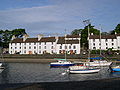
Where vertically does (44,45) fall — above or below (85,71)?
above

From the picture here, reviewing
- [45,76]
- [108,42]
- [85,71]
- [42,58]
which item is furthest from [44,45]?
[45,76]

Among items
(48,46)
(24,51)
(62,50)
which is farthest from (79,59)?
(24,51)

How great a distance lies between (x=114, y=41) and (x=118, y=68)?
5138 cm

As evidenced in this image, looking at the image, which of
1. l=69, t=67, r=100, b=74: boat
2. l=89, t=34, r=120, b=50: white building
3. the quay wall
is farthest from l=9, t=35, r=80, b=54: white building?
l=69, t=67, r=100, b=74: boat

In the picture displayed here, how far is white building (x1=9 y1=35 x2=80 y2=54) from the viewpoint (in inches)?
3311

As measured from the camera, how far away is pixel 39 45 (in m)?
88.5

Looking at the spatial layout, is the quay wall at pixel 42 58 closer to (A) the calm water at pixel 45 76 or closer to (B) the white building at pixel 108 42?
(B) the white building at pixel 108 42

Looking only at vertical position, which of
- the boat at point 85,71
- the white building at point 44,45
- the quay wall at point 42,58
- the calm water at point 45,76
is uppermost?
the white building at point 44,45

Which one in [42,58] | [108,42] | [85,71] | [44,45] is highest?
[108,42]

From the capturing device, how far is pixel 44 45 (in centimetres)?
8794

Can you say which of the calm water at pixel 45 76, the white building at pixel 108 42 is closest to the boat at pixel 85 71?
the calm water at pixel 45 76

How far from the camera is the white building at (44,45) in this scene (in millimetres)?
84088

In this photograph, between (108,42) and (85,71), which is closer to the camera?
(85,71)

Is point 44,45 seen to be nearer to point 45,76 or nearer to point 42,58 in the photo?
point 42,58
